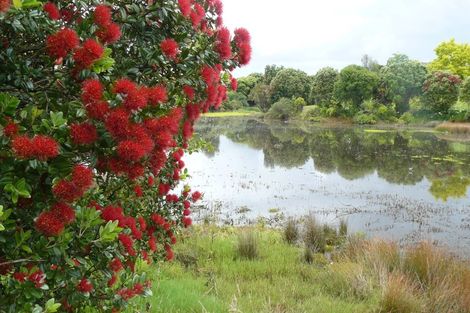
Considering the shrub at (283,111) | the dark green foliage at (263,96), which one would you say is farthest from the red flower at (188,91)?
the dark green foliage at (263,96)

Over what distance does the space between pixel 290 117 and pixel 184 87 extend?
191 feet

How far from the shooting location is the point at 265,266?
647 cm

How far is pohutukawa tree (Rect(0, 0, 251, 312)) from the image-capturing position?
1524 millimetres

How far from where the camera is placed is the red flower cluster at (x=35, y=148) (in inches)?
55.1

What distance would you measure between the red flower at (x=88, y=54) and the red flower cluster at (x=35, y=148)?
1.22 feet

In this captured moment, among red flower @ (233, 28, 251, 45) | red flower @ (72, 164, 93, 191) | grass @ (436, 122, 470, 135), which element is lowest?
grass @ (436, 122, 470, 135)

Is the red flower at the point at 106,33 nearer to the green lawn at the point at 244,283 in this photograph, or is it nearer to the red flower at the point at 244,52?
the red flower at the point at 244,52

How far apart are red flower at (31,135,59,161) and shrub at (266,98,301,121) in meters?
58.8

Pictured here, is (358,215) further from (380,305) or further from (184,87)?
(184,87)

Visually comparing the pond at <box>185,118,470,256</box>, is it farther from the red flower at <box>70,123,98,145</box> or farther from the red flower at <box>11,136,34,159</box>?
the red flower at <box>11,136,34,159</box>

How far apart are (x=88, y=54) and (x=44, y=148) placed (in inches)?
17.1

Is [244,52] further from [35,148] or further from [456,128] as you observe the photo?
[456,128]

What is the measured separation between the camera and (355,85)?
5016 centimetres

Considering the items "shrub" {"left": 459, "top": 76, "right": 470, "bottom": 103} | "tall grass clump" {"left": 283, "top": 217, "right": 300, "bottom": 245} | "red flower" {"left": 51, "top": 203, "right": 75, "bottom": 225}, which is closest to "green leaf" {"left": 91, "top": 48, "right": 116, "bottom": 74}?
"red flower" {"left": 51, "top": 203, "right": 75, "bottom": 225}
